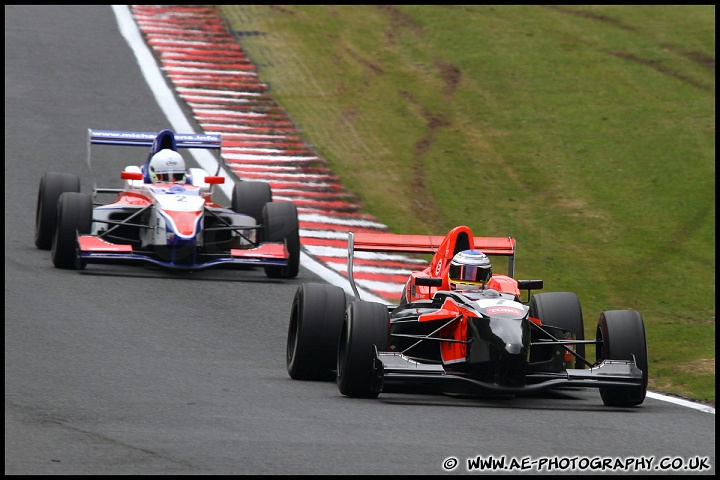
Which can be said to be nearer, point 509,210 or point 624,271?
point 624,271

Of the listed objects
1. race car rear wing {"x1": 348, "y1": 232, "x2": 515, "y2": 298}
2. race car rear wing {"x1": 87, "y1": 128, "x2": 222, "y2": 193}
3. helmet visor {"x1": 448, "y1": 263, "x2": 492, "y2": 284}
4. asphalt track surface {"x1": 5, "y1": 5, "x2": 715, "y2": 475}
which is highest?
race car rear wing {"x1": 87, "y1": 128, "x2": 222, "y2": 193}

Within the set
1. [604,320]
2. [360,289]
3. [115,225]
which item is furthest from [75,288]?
[604,320]

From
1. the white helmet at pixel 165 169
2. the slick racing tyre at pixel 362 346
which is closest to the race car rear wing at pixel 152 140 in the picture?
the white helmet at pixel 165 169

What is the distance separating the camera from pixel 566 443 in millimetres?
7902

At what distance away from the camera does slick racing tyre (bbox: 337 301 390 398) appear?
9.25m

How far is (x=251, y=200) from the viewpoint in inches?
632

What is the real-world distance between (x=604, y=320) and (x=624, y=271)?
6742 mm

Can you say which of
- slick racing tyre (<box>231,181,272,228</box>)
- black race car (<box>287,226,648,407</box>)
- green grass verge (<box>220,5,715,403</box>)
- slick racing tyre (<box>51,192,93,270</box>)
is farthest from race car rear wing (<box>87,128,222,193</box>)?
black race car (<box>287,226,648,407</box>)

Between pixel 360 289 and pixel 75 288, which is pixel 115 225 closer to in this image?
pixel 75 288

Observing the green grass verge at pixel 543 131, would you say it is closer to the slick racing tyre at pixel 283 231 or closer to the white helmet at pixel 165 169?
the slick racing tyre at pixel 283 231

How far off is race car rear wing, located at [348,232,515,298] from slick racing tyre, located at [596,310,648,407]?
1.42 meters

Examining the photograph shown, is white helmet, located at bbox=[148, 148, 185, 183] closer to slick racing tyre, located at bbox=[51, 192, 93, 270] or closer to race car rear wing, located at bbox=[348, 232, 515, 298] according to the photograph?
slick racing tyre, located at bbox=[51, 192, 93, 270]

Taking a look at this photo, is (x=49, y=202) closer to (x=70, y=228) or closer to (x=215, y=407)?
(x=70, y=228)

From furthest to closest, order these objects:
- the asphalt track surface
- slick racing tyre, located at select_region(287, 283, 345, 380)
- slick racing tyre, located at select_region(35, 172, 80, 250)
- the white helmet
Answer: the white helmet, slick racing tyre, located at select_region(35, 172, 80, 250), slick racing tyre, located at select_region(287, 283, 345, 380), the asphalt track surface
